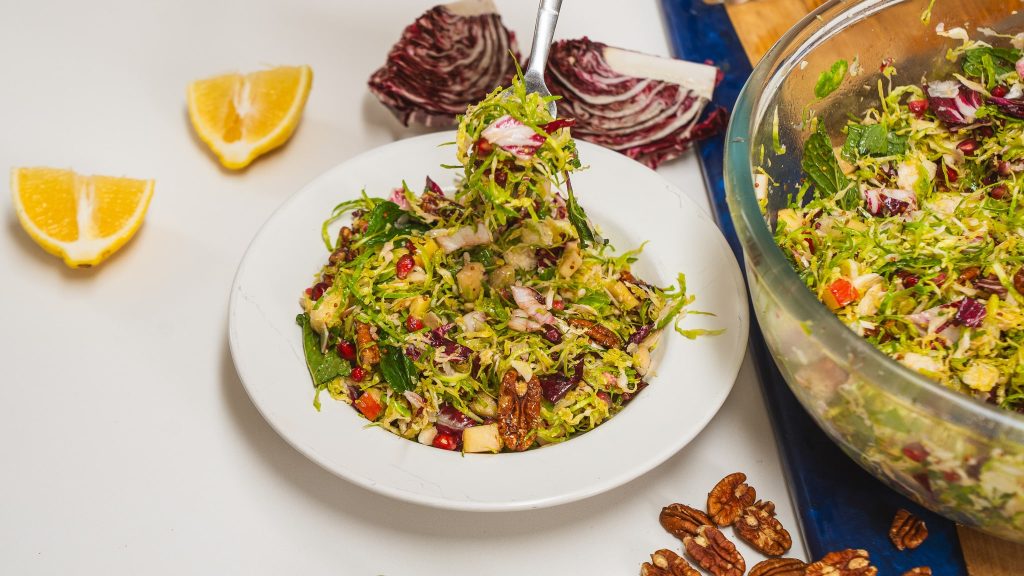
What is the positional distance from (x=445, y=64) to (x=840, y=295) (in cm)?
156

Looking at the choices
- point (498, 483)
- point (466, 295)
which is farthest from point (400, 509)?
point (466, 295)

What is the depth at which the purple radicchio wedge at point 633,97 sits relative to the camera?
2828mm

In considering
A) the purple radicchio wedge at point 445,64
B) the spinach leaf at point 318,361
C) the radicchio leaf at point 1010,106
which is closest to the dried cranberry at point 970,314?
the radicchio leaf at point 1010,106

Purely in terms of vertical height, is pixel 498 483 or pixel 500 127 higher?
pixel 500 127

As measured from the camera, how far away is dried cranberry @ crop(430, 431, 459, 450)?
77.9 inches

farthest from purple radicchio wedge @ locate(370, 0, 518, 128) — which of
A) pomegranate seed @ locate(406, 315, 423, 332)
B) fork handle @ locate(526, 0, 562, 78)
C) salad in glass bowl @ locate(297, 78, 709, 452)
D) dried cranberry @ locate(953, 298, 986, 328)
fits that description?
dried cranberry @ locate(953, 298, 986, 328)

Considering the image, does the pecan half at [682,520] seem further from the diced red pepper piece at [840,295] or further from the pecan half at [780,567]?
the diced red pepper piece at [840,295]

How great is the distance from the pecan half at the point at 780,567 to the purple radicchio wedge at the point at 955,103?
1.21 meters

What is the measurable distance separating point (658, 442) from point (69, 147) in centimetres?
217

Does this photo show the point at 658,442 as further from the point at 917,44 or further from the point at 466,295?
the point at 917,44

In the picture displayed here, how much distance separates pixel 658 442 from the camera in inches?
74.8

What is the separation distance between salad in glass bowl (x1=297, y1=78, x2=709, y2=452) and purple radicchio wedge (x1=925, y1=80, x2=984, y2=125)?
838 millimetres

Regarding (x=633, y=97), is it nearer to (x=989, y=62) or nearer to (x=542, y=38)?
(x=542, y=38)

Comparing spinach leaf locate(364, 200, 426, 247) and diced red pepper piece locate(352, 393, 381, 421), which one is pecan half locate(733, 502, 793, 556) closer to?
diced red pepper piece locate(352, 393, 381, 421)
